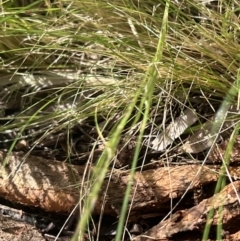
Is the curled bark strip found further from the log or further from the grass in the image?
the grass

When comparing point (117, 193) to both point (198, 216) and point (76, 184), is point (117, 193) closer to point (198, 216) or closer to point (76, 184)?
point (76, 184)

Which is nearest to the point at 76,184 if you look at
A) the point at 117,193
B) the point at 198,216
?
the point at 117,193

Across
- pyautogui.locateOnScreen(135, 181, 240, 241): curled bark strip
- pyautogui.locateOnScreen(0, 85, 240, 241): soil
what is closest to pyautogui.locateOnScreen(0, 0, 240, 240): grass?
pyautogui.locateOnScreen(0, 85, 240, 241): soil

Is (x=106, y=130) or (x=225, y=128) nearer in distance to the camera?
(x=225, y=128)

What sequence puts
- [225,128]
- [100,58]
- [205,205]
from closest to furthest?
[205,205] → [225,128] → [100,58]

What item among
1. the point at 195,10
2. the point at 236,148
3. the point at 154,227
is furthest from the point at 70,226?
the point at 195,10

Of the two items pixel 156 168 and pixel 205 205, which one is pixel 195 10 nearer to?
pixel 156 168

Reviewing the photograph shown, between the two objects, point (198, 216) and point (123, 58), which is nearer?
point (198, 216)

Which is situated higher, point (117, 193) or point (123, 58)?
point (123, 58)
